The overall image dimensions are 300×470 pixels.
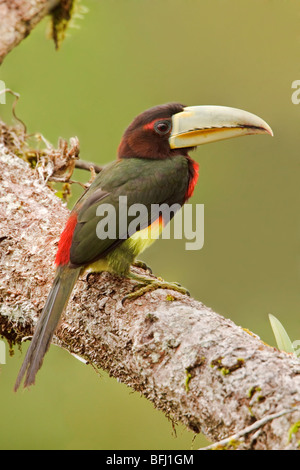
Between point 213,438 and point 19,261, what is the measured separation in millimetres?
1219

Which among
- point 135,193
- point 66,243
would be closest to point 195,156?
point 135,193

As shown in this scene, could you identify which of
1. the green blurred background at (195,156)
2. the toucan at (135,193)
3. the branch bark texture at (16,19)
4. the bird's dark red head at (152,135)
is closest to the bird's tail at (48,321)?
the toucan at (135,193)

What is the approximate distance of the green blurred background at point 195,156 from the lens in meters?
5.20

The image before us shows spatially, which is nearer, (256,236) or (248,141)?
(256,236)

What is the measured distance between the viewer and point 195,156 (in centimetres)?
612

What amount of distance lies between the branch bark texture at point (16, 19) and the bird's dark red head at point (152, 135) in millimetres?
977

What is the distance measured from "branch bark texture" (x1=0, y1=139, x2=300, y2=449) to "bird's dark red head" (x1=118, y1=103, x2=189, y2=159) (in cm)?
46

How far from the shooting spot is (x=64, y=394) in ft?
17.3

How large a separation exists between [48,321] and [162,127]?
3.81ft

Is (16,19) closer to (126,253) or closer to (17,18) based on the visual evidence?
(17,18)

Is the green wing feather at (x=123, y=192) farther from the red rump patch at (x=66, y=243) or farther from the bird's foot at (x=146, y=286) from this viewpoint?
the bird's foot at (x=146, y=286)

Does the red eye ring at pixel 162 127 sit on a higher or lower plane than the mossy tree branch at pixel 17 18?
lower
